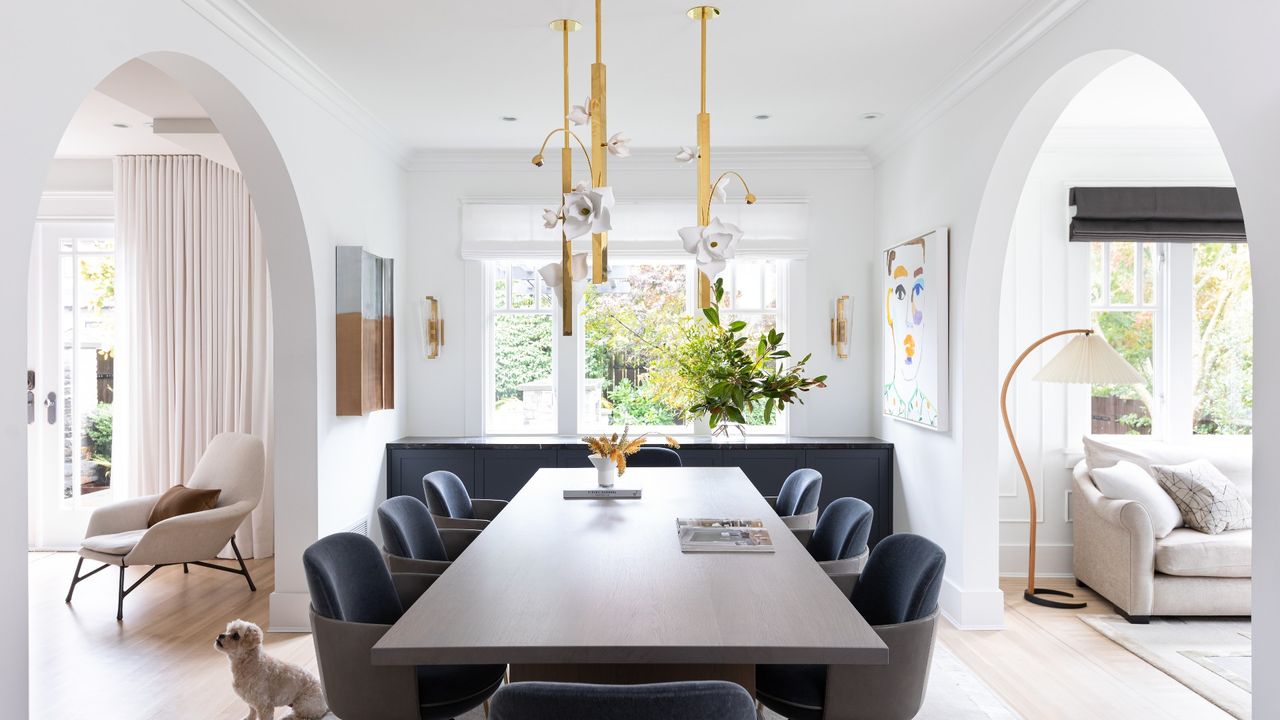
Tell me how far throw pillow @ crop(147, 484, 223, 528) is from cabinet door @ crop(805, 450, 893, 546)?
377cm

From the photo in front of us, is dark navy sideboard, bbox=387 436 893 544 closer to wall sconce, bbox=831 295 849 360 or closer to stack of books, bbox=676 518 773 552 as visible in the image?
wall sconce, bbox=831 295 849 360

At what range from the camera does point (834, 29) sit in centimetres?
386

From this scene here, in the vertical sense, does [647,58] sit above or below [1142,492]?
above

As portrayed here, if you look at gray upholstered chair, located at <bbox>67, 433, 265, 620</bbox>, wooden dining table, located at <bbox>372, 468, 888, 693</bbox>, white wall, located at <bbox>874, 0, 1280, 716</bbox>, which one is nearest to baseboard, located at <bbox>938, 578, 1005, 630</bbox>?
white wall, located at <bbox>874, 0, 1280, 716</bbox>

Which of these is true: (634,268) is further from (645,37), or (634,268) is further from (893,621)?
(893,621)

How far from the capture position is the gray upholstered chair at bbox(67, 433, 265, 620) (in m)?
4.63

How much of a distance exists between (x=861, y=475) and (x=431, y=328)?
3.21 m

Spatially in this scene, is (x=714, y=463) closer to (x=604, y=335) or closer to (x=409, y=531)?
(x=604, y=335)

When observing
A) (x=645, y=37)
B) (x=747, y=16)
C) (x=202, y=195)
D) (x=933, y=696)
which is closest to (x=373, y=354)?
(x=202, y=195)

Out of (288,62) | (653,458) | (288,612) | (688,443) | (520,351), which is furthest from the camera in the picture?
(520,351)

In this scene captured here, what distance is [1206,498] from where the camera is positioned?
471cm

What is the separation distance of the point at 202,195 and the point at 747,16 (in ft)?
13.9

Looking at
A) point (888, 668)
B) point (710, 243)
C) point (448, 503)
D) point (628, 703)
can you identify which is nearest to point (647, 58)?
point (710, 243)

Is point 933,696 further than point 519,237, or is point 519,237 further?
point 519,237
